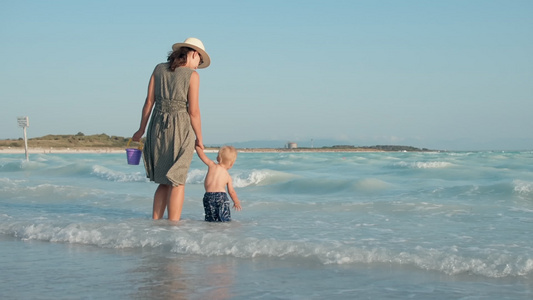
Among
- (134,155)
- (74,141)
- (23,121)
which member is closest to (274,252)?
(134,155)

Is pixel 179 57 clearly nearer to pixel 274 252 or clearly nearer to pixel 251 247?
pixel 251 247

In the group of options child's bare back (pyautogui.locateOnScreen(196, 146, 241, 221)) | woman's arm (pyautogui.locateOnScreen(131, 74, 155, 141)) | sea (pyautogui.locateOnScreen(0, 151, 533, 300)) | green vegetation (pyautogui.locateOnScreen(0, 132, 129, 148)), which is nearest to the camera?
sea (pyautogui.locateOnScreen(0, 151, 533, 300))

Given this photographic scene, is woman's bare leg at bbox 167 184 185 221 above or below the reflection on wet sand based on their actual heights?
above

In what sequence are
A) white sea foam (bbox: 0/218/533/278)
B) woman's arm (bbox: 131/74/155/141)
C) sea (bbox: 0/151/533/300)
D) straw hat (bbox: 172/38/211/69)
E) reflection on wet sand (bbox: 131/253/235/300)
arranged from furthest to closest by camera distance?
woman's arm (bbox: 131/74/155/141) < straw hat (bbox: 172/38/211/69) < white sea foam (bbox: 0/218/533/278) < sea (bbox: 0/151/533/300) < reflection on wet sand (bbox: 131/253/235/300)

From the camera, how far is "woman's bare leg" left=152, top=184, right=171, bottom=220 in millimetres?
5371

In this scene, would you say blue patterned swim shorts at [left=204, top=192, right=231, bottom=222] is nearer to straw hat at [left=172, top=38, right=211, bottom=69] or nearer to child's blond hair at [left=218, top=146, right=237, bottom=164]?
child's blond hair at [left=218, top=146, right=237, bottom=164]

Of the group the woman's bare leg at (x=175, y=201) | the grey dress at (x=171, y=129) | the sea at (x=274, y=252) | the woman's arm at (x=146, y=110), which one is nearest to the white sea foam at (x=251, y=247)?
the sea at (x=274, y=252)

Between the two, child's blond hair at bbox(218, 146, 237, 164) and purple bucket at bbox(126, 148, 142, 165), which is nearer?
purple bucket at bbox(126, 148, 142, 165)

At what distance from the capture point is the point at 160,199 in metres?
5.43

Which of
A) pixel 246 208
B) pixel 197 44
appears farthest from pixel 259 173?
pixel 197 44

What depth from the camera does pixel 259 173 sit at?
11555 mm

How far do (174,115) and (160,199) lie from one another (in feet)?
2.92

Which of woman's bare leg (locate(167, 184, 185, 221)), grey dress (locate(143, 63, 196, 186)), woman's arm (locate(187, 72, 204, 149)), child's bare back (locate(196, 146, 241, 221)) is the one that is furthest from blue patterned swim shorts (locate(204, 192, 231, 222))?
woman's arm (locate(187, 72, 204, 149))

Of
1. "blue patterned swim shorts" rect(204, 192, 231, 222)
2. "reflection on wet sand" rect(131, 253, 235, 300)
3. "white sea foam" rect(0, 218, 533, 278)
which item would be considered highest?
"blue patterned swim shorts" rect(204, 192, 231, 222)
